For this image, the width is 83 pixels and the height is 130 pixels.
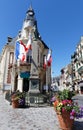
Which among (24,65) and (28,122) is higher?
(24,65)

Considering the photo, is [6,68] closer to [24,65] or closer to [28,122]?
[24,65]

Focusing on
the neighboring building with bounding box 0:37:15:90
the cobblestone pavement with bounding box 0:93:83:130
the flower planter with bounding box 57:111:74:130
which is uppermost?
the neighboring building with bounding box 0:37:15:90

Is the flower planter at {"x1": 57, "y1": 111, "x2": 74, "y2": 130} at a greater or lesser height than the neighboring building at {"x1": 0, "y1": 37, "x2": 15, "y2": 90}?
lesser

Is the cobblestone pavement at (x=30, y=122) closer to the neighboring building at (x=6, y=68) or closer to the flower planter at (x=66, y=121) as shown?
the flower planter at (x=66, y=121)

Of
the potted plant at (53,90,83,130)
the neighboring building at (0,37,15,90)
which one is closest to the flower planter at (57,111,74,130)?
the potted plant at (53,90,83,130)

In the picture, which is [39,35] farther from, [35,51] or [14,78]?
[35,51]

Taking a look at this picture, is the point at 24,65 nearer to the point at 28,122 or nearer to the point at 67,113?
the point at 28,122

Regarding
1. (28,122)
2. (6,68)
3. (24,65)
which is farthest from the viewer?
(6,68)

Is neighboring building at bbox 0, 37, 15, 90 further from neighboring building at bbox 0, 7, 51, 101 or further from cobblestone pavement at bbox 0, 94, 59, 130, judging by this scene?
cobblestone pavement at bbox 0, 94, 59, 130

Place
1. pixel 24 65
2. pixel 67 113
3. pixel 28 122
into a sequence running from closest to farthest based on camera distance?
pixel 67 113, pixel 28 122, pixel 24 65

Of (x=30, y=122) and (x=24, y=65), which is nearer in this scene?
(x=30, y=122)

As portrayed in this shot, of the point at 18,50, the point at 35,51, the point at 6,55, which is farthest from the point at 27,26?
the point at 35,51

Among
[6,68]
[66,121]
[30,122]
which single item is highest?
[6,68]

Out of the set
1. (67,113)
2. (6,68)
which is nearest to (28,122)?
(67,113)
